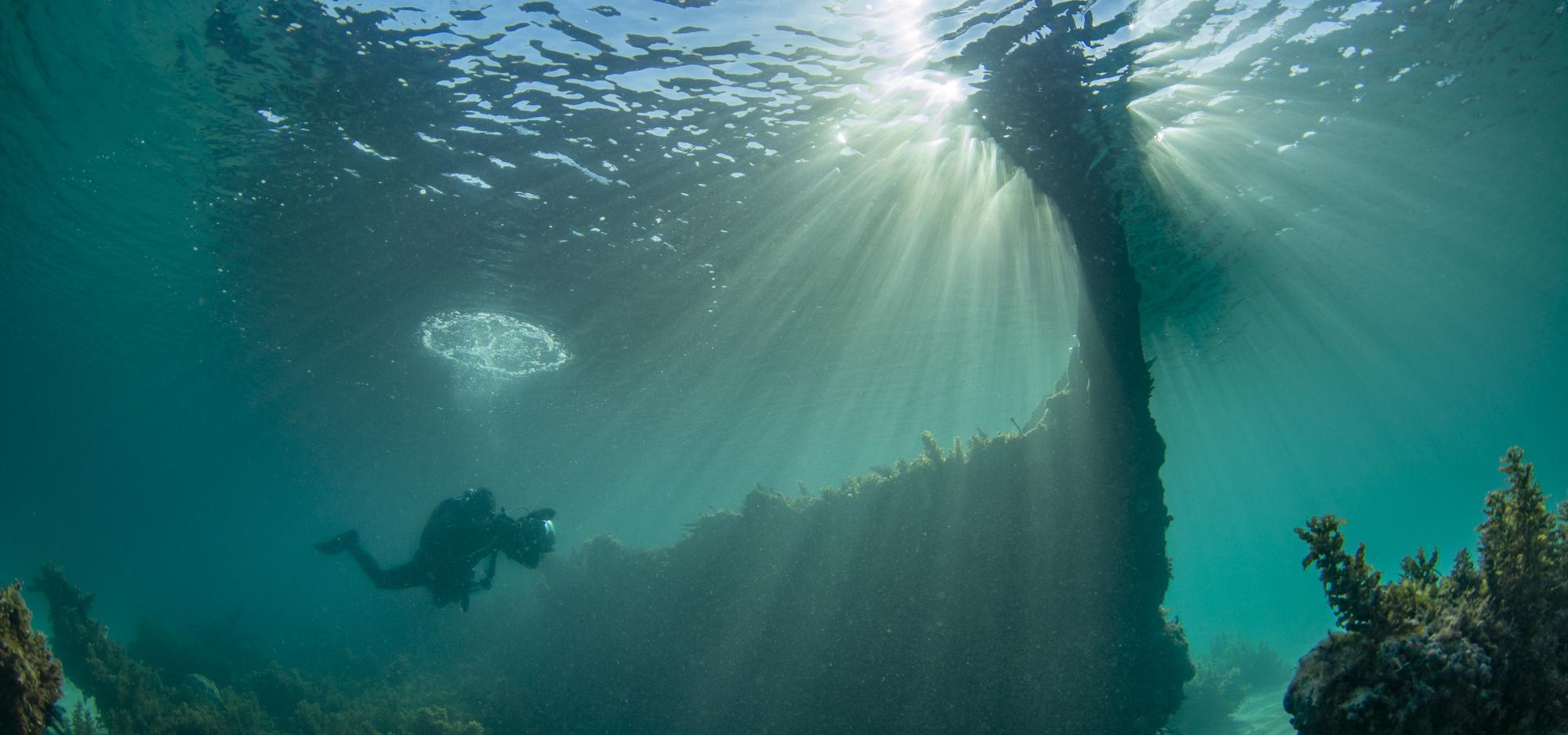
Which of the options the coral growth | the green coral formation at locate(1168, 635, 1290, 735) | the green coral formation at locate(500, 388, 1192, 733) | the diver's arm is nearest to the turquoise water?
the green coral formation at locate(500, 388, 1192, 733)

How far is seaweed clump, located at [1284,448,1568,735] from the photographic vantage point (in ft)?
8.41

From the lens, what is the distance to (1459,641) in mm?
2602

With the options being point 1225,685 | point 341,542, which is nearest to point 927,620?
point 341,542

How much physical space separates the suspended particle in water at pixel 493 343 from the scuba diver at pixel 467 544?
7375 mm

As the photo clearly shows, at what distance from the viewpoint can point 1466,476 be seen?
6850 centimetres

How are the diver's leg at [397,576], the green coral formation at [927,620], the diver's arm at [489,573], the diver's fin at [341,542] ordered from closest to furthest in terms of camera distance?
the green coral formation at [927,620] → the diver's arm at [489,573] → the diver's leg at [397,576] → the diver's fin at [341,542]

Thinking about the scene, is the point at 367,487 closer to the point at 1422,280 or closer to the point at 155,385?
the point at 155,385

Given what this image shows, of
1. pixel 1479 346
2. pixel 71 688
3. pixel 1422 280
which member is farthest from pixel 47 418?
pixel 1479 346

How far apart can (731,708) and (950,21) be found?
1070 centimetres

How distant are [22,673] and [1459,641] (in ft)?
21.4

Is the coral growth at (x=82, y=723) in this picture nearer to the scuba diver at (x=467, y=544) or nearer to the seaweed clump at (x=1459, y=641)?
the scuba diver at (x=467, y=544)

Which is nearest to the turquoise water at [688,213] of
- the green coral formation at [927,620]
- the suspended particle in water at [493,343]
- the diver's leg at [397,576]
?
the suspended particle in water at [493,343]

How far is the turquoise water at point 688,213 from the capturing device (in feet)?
28.2

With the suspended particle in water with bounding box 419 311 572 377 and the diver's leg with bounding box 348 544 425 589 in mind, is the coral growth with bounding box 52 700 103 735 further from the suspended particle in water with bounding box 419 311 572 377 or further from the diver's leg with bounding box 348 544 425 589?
the suspended particle in water with bounding box 419 311 572 377
